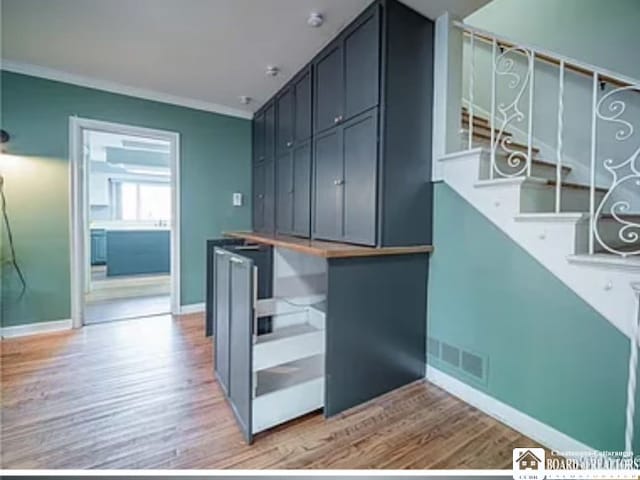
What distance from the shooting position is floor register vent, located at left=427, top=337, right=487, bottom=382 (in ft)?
6.06

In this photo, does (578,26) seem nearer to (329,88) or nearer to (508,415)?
(329,88)

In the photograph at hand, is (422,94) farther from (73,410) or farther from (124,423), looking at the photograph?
(73,410)

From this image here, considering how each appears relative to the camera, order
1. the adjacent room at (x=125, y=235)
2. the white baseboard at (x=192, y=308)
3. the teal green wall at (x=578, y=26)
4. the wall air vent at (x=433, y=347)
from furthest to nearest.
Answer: the adjacent room at (x=125, y=235) < the white baseboard at (x=192, y=308) < the teal green wall at (x=578, y=26) < the wall air vent at (x=433, y=347)

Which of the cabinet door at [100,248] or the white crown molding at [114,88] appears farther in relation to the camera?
the cabinet door at [100,248]

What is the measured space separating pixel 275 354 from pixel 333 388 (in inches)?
15.5

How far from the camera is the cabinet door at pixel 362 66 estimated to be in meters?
1.93

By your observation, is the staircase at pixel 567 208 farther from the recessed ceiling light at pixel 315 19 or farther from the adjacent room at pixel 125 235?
the adjacent room at pixel 125 235

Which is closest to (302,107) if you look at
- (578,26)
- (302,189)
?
(302,189)

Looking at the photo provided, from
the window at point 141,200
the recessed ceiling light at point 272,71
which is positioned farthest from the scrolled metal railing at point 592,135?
the window at point 141,200

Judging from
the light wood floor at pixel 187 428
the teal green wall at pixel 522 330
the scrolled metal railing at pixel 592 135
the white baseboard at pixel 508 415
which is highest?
the scrolled metal railing at pixel 592 135

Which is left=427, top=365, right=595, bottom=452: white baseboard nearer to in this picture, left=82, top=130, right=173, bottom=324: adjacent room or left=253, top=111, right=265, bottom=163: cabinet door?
left=253, top=111, right=265, bottom=163: cabinet door

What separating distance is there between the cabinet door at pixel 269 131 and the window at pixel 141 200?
6686 millimetres

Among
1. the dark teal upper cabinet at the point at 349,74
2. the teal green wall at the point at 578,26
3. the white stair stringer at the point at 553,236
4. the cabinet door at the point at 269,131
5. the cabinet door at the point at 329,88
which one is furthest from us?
the cabinet door at the point at 269,131

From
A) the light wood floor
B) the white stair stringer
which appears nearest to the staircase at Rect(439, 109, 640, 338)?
the white stair stringer
